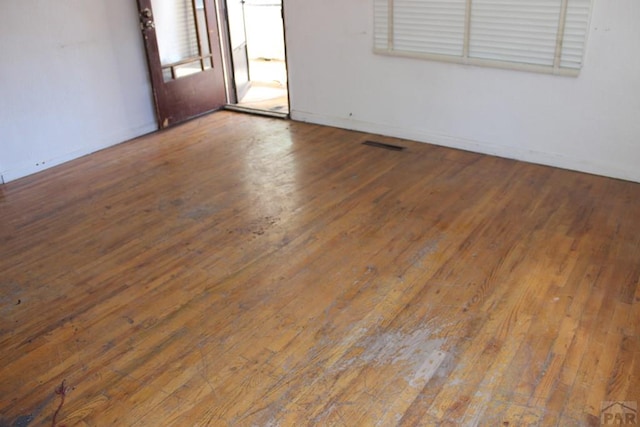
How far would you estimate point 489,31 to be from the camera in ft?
14.2

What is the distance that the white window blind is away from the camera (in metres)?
4.00

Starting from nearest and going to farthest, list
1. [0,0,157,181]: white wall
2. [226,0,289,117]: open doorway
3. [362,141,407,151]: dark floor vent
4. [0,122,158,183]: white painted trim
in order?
1. [0,0,157,181]: white wall
2. [0,122,158,183]: white painted trim
3. [362,141,407,151]: dark floor vent
4. [226,0,289,117]: open doorway

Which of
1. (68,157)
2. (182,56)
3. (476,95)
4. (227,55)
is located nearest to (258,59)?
(227,55)

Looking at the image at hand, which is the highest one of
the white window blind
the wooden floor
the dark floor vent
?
the white window blind

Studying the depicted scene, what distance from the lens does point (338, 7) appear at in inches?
198

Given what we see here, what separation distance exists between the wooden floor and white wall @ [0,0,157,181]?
0.36 meters

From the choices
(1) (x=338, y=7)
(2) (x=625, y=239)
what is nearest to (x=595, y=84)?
(2) (x=625, y=239)

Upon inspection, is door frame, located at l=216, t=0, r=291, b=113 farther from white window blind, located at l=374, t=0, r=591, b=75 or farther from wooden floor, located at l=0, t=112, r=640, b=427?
wooden floor, located at l=0, t=112, r=640, b=427

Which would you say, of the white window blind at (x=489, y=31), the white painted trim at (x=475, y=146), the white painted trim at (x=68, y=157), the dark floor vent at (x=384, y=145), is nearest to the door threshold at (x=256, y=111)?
the white painted trim at (x=475, y=146)

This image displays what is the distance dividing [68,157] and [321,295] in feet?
10.4

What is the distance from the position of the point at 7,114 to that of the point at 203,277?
256 centimetres

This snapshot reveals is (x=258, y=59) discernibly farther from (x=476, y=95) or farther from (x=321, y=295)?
(x=321, y=295)

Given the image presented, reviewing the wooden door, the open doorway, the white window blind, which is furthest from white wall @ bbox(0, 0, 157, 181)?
the white window blind

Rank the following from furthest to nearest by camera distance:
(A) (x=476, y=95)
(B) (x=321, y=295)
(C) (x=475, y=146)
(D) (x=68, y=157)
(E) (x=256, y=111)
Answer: (E) (x=256, y=111), (D) (x=68, y=157), (C) (x=475, y=146), (A) (x=476, y=95), (B) (x=321, y=295)
